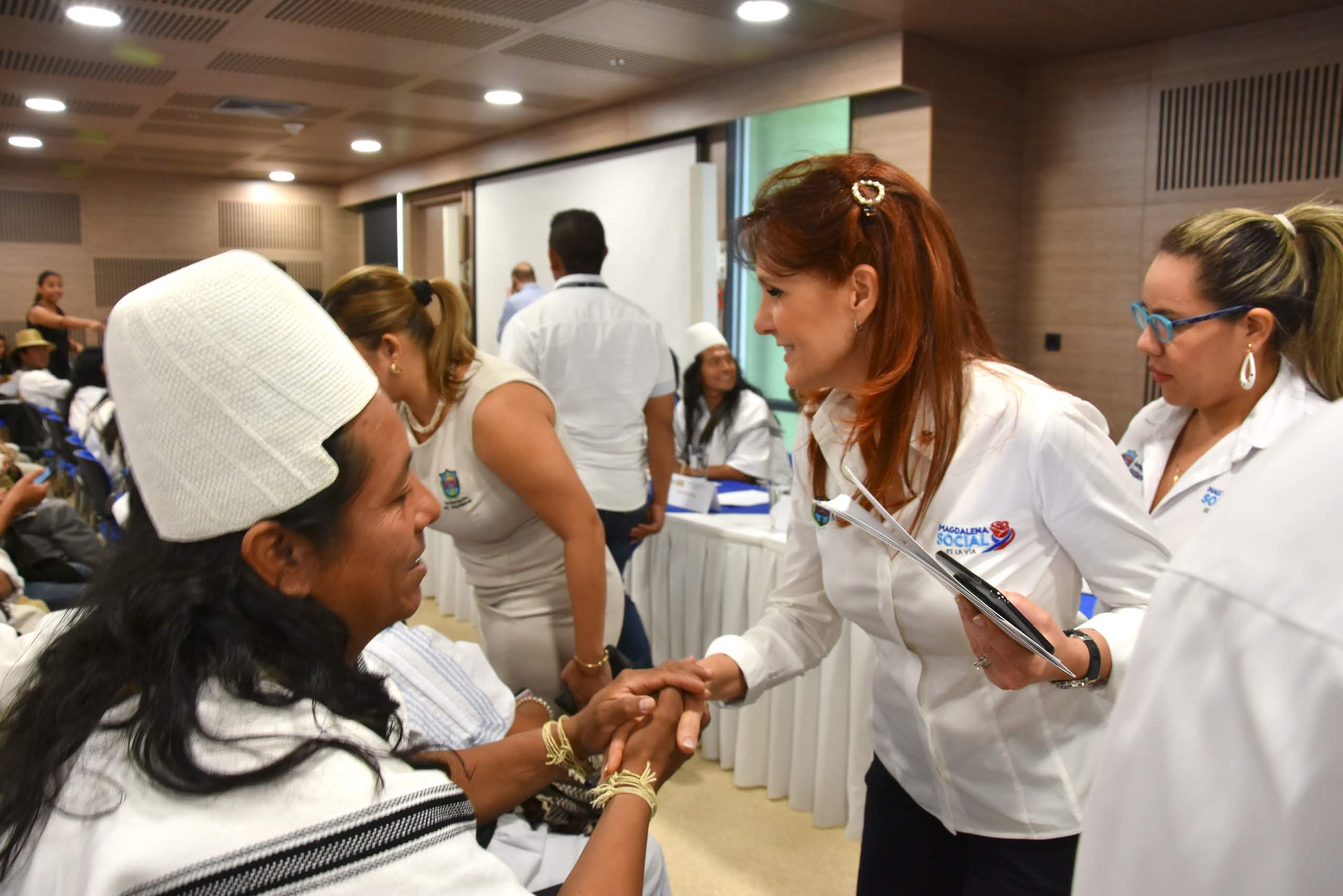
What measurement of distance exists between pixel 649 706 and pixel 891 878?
1.51 ft

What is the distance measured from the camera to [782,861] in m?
2.83

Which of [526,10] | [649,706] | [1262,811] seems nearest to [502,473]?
[649,706]

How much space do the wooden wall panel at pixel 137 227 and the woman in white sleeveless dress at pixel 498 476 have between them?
10.0 meters

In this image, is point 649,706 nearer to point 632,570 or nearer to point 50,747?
point 50,747

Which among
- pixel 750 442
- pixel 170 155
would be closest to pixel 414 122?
pixel 170 155

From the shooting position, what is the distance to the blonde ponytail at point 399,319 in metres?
2.02

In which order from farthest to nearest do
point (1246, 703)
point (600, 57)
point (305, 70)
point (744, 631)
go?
point (305, 70) < point (600, 57) < point (744, 631) < point (1246, 703)

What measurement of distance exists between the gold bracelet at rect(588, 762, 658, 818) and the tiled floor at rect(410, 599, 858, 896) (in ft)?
5.68

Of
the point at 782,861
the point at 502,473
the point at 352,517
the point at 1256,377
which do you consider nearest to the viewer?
the point at 352,517

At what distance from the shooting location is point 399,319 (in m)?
2.04

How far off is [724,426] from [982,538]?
3316 millimetres

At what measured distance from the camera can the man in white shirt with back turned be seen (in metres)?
3.52

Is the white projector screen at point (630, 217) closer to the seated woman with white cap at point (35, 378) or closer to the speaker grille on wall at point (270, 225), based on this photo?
the seated woman with white cap at point (35, 378)

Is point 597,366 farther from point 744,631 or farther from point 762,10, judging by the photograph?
point 762,10
